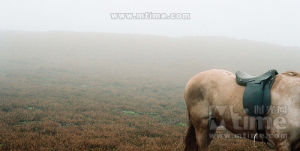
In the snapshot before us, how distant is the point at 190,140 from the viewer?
5094mm

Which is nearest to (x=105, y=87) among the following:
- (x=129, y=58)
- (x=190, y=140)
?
(x=190, y=140)

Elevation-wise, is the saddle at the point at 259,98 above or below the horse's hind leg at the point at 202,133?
above

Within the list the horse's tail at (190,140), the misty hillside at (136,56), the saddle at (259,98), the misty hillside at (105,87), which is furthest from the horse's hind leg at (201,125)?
the misty hillside at (136,56)

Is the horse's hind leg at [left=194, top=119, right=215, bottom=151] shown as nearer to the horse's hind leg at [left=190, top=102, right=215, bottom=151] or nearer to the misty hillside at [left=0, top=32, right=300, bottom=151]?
the horse's hind leg at [left=190, top=102, right=215, bottom=151]

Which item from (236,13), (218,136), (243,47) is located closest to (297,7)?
(236,13)

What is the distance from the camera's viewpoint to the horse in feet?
11.9

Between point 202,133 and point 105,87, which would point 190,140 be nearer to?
point 202,133

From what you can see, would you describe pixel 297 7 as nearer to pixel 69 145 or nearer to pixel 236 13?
pixel 236 13

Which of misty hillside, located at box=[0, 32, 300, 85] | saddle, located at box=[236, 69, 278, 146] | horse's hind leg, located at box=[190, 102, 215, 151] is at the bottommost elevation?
misty hillside, located at box=[0, 32, 300, 85]

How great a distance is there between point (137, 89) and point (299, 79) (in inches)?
616

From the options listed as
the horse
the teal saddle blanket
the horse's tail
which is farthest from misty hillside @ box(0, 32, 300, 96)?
the teal saddle blanket

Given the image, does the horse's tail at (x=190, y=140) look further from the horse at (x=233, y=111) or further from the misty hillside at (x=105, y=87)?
the misty hillside at (x=105, y=87)

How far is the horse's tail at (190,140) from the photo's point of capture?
5.07 meters

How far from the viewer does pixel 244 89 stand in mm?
4195
